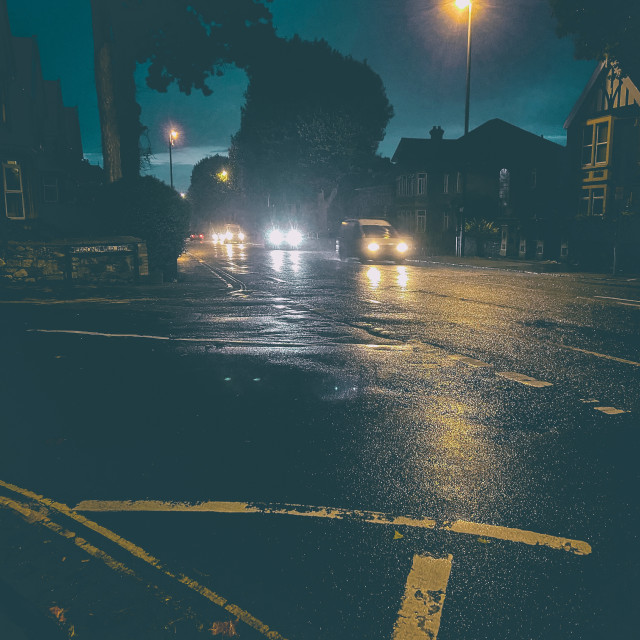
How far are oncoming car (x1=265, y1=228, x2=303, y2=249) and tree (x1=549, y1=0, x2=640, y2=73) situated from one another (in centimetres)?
3169

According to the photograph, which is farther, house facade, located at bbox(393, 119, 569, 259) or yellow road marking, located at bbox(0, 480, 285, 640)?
house facade, located at bbox(393, 119, 569, 259)

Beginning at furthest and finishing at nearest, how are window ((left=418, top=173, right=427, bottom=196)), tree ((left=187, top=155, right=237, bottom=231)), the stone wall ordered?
tree ((left=187, top=155, right=237, bottom=231)), window ((left=418, top=173, right=427, bottom=196)), the stone wall

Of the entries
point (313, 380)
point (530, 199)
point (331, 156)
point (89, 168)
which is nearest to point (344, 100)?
point (331, 156)

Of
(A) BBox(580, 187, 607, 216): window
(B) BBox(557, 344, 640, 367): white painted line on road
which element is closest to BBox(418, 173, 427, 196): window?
(A) BBox(580, 187, 607, 216): window

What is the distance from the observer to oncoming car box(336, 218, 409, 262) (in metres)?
27.9

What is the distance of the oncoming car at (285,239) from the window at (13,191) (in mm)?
26914

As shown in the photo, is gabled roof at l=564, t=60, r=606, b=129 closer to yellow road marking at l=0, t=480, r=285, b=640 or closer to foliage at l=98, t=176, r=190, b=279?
foliage at l=98, t=176, r=190, b=279

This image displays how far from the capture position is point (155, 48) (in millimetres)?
28641

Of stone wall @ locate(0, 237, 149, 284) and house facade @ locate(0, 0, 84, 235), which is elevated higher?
house facade @ locate(0, 0, 84, 235)

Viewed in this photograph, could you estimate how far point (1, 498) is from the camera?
393 centimetres

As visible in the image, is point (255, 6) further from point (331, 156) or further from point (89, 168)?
point (331, 156)

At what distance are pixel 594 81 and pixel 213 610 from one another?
36696 mm

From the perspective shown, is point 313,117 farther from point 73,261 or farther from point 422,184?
point 73,261

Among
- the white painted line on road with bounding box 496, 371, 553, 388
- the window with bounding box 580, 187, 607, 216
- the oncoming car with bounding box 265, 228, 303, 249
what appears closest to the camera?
the white painted line on road with bounding box 496, 371, 553, 388
